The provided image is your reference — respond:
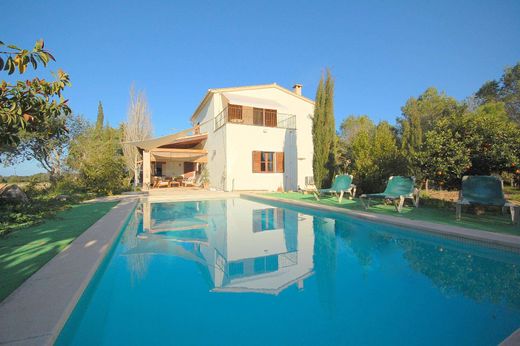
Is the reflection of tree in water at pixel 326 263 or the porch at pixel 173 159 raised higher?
the porch at pixel 173 159

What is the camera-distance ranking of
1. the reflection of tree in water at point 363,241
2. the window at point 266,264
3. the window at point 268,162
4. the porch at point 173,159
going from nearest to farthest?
the window at point 266,264 < the reflection of tree in water at point 363,241 < the window at point 268,162 < the porch at point 173,159

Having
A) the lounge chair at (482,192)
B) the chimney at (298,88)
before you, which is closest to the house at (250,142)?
the chimney at (298,88)

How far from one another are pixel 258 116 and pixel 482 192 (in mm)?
15875

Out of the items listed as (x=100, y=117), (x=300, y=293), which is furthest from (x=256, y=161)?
(x=100, y=117)

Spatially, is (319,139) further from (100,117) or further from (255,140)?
(100,117)

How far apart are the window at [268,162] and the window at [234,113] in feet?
9.44

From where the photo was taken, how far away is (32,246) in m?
5.12

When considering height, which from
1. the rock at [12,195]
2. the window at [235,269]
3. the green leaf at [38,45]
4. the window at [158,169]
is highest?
the green leaf at [38,45]

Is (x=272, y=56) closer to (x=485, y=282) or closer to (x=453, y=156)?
(x=453, y=156)

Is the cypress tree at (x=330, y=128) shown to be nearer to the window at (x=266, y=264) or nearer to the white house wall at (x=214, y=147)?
the white house wall at (x=214, y=147)

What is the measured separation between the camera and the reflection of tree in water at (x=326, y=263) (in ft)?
12.0

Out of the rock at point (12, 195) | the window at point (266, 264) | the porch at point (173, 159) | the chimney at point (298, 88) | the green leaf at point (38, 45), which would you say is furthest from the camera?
the chimney at point (298, 88)

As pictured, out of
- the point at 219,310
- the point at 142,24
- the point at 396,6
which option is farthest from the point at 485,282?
the point at 142,24

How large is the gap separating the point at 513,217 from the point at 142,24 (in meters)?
20.5
